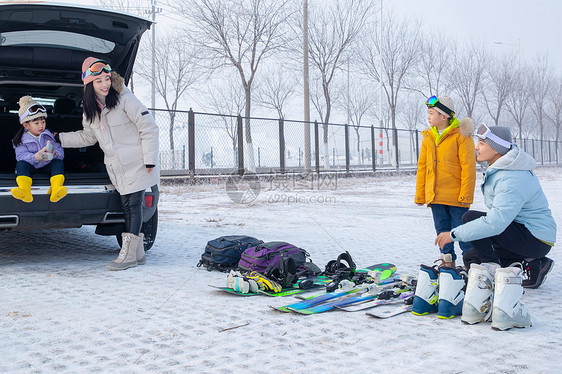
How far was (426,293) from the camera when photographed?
2.80 meters

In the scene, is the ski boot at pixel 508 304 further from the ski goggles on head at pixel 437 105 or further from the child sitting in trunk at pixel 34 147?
the child sitting in trunk at pixel 34 147

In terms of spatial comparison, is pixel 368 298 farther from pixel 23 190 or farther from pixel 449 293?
pixel 23 190

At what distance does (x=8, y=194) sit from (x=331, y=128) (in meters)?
16.6

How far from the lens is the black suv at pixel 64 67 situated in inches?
149

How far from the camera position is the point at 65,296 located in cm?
319

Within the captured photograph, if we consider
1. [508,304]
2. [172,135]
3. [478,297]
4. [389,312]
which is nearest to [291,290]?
[389,312]

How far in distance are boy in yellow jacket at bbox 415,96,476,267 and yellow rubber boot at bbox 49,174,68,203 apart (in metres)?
2.97

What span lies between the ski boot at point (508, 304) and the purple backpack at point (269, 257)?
4.83 ft

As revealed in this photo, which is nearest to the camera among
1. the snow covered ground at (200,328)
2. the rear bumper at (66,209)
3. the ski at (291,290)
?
the snow covered ground at (200,328)

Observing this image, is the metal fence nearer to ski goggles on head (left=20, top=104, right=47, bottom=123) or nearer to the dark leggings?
ski goggles on head (left=20, top=104, right=47, bottom=123)

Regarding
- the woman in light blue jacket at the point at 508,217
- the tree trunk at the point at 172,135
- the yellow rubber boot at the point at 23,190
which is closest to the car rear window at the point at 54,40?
the yellow rubber boot at the point at 23,190

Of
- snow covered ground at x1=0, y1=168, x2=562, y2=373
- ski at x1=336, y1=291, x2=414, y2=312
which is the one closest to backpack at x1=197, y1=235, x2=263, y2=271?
snow covered ground at x1=0, y1=168, x2=562, y2=373

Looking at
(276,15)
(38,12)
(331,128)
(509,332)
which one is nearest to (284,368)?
(509,332)

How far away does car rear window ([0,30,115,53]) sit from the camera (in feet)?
13.0
